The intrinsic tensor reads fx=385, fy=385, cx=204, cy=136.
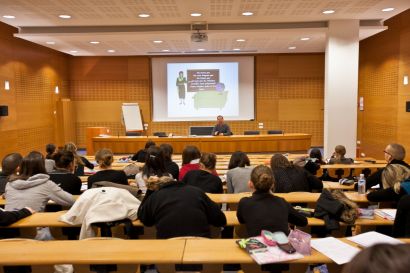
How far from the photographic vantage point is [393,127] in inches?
430

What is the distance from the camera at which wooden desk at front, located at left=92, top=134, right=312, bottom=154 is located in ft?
36.7

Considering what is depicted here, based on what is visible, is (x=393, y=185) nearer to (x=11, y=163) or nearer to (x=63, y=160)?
(x=63, y=160)

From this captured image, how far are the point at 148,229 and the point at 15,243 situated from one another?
4.09 ft

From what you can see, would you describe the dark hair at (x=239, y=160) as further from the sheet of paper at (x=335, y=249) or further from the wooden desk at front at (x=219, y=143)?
the wooden desk at front at (x=219, y=143)

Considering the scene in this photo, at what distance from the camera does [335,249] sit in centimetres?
259

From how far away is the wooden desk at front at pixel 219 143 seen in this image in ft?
36.7

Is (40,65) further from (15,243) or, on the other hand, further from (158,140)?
(15,243)

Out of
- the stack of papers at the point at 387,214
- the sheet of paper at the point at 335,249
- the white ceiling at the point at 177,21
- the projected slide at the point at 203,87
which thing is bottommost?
the stack of papers at the point at 387,214

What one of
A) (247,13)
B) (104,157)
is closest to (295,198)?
(104,157)

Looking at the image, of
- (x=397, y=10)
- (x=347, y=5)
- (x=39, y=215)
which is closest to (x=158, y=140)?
(x=347, y=5)

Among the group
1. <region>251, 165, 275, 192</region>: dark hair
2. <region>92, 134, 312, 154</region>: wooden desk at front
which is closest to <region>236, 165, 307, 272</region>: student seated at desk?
<region>251, 165, 275, 192</region>: dark hair

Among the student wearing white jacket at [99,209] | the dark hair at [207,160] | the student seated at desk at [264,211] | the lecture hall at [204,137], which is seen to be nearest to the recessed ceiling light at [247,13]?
the lecture hall at [204,137]

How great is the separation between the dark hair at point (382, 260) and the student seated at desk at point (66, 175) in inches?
162

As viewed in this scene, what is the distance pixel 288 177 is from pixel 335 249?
2.15m
